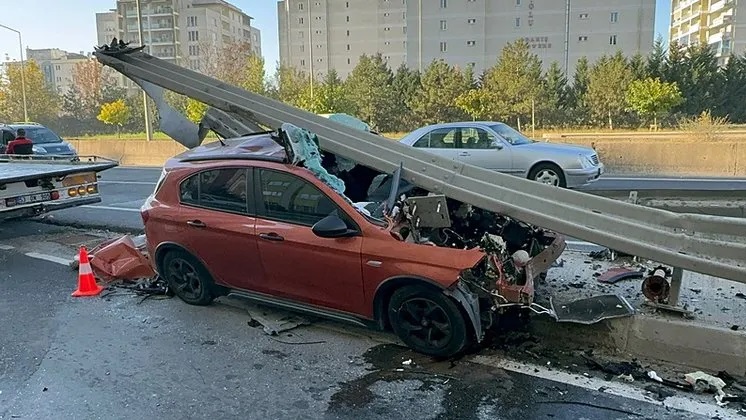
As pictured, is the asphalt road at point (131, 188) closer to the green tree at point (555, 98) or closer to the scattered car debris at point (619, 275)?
the scattered car debris at point (619, 275)

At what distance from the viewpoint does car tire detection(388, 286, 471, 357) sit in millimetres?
4285

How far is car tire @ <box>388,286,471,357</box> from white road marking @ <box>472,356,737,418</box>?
10.5 inches

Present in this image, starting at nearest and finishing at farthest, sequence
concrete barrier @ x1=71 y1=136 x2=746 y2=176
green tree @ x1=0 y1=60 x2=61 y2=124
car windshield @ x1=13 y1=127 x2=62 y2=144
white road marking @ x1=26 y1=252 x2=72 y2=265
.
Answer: white road marking @ x1=26 y1=252 x2=72 y2=265 < concrete barrier @ x1=71 y1=136 x2=746 y2=176 < car windshield @ x1=13 y1=127 x2=62 y2=144 < green tree @ x1=0 y1=60 x2=61 y2=124

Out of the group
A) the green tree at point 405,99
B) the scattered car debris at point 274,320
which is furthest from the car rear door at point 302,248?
the green tree at point 405,99

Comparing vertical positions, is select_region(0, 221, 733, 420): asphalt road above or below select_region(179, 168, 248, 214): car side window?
below

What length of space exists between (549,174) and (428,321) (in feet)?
29.6

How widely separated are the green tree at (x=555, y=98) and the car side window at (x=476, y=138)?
77.8ft

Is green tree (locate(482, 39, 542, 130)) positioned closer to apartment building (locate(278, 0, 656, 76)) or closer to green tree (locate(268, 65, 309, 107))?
green tree (locate(268, 65, 309, 107))

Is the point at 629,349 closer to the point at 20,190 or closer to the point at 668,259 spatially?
the point at 668,259

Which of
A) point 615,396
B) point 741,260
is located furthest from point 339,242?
point 741,260

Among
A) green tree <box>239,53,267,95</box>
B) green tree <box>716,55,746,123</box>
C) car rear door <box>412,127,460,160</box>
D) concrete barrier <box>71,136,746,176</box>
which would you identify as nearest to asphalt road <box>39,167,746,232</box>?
concrete barrier <box>71,136,746,176</box>

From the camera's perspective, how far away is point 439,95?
35.8m

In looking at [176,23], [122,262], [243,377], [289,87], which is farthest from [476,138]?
[176,23]

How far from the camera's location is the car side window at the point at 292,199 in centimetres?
477
